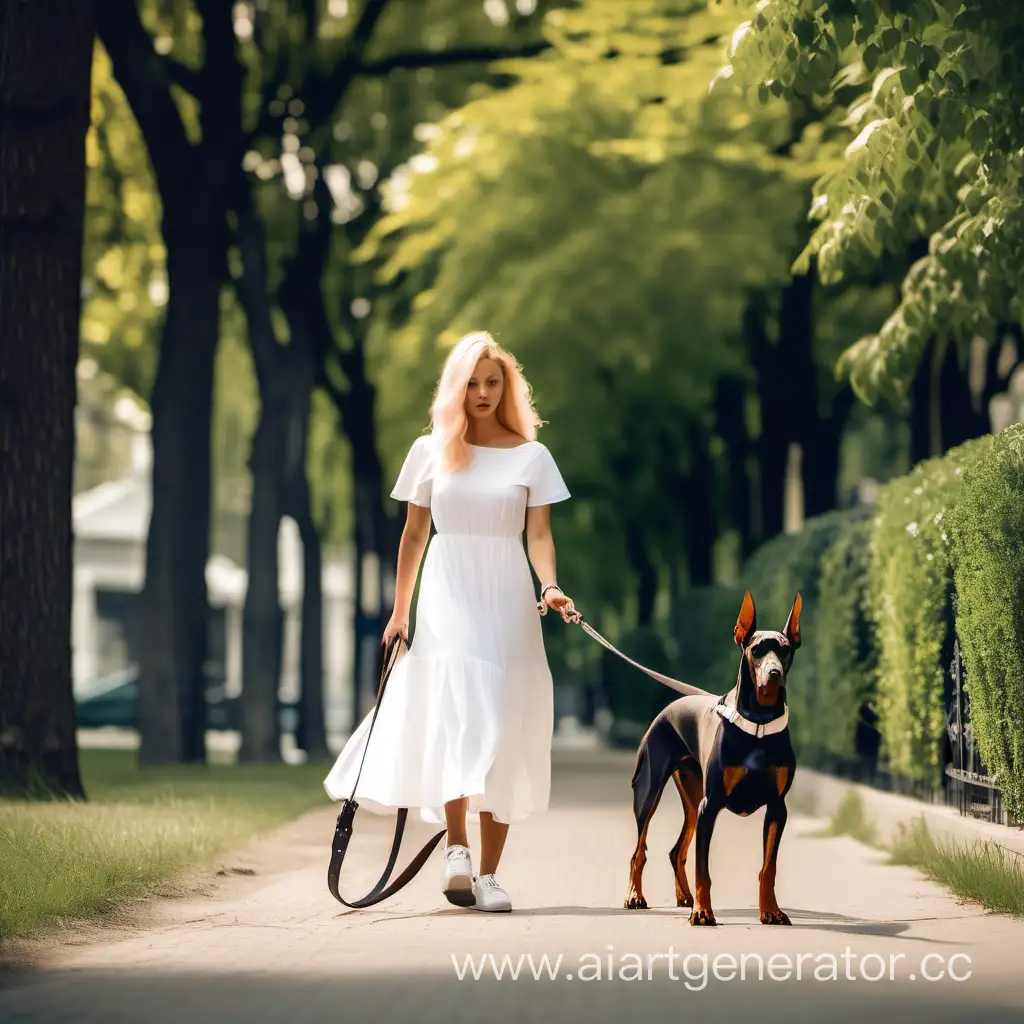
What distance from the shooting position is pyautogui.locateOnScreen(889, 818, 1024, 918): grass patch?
9.60m

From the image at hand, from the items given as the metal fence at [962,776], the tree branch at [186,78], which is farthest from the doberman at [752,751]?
the tree branch at [186,78]

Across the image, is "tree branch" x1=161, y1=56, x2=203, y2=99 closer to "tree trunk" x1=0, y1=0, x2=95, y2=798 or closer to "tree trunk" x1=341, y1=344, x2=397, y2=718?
"tree trunk" x1=0, y1=0, x2=95, y2=798

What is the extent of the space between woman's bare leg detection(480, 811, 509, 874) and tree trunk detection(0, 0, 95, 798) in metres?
6.22

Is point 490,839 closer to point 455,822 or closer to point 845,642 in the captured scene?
point 455,822

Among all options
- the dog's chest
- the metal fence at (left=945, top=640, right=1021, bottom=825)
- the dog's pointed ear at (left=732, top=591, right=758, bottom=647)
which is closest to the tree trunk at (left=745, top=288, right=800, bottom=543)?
the metal fence at (left=945, top=640, right=1021, bottom=825)

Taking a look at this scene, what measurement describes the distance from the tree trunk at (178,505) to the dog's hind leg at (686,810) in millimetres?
14144

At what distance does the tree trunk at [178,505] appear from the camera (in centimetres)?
2297

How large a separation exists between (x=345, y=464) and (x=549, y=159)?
20.1 m

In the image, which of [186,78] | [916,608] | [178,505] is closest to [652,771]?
[916,608]

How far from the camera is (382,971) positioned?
7.58 m

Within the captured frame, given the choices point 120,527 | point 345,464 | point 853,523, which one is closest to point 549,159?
point 853,523

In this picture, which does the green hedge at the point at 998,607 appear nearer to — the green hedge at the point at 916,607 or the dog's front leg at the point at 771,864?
the green hedge at the point at 916,607

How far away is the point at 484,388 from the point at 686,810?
207cm

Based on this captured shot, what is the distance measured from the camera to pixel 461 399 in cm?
957
